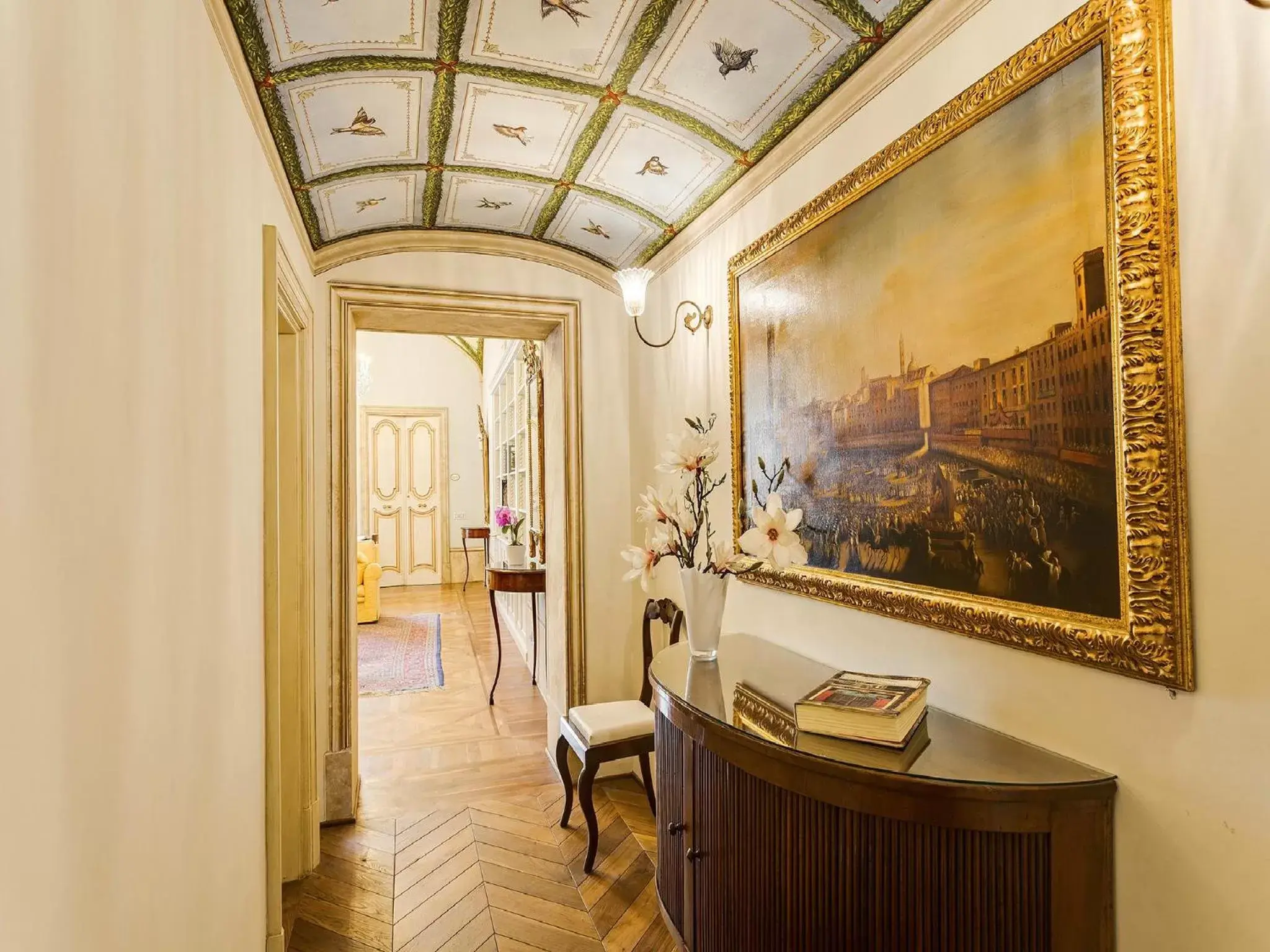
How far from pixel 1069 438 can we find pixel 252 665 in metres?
2.06

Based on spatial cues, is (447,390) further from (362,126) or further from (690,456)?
(690,456)

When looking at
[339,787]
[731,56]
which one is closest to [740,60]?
[731,56]

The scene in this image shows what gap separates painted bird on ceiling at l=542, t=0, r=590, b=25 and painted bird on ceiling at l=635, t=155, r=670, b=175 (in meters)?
0.79

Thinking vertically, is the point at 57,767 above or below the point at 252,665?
above

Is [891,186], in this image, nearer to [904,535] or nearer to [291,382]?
[904,535]

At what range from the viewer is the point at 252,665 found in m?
1.92

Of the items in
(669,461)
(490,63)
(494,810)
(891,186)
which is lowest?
(494,810)

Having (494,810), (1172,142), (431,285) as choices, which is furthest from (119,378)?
(494,810)

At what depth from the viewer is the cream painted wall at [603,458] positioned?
12.2 ft

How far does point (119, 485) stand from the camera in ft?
3.37

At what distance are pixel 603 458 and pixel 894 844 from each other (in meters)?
2.62

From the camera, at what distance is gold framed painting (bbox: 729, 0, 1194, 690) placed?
3.90 ft

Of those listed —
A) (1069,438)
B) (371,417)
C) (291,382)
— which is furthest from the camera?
(371,417)

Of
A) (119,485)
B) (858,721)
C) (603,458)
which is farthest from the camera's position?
(603,458)
